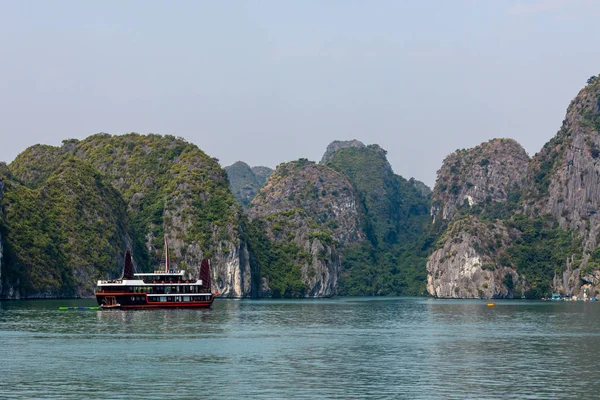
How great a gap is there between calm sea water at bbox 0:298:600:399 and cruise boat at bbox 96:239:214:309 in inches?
1216

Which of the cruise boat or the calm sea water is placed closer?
the calm sea water

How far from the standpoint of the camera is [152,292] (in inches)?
6403

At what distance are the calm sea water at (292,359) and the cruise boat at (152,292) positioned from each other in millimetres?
30889

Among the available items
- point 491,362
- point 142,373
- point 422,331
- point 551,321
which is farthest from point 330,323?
point 142,373

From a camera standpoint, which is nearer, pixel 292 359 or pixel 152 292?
pixel 292 359

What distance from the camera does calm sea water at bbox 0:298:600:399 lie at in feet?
195

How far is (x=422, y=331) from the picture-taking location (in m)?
113

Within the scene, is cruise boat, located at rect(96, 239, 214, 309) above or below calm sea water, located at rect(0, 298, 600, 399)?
above

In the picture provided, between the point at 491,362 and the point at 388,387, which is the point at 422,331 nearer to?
the point at 491,362

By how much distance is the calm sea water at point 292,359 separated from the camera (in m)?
59.3

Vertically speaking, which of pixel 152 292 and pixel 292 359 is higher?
pixel 152 292

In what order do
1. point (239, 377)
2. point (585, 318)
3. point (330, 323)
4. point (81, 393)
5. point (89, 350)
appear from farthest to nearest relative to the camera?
1. point (585, 318)
2. point (330, 323)
3. point (89, 350)
4. point (239, 377)
5. point (81, 393)

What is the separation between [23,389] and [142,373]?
1032 centimetres

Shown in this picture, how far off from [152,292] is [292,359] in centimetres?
8906
